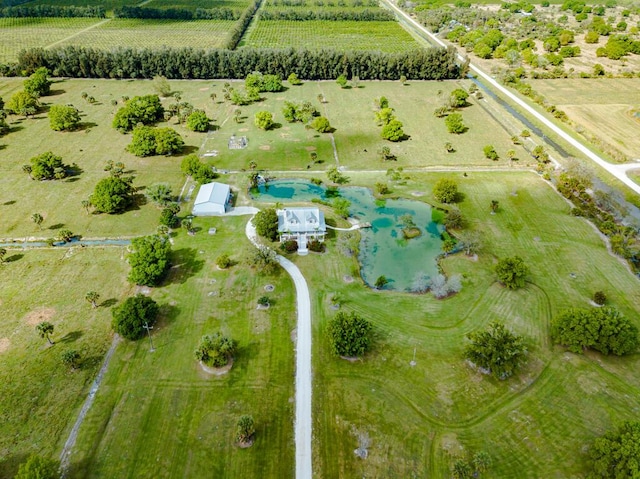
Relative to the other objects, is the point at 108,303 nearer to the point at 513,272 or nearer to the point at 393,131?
the point at 513,272

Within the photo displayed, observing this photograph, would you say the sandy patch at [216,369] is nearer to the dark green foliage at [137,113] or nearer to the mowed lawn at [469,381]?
the mowed lawn at [469,381]

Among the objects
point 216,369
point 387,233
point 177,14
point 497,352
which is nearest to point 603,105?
point 387,233

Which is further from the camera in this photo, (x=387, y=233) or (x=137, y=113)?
(x=137, y=113)

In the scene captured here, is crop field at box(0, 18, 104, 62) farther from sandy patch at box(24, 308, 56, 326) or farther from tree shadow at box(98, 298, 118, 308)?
tree shadow at box(98, 298, 118, 308)

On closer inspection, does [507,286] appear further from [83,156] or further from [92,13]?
[92,13]

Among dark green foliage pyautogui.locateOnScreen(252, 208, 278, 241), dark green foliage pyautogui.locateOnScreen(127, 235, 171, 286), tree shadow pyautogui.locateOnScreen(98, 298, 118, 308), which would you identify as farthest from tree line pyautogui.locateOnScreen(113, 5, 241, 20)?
tree shadow pyautogui.locateOnScreen(98, 298, 118, 308)
